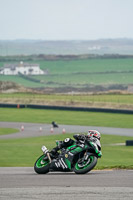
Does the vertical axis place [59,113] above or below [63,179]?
below

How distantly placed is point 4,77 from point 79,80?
973 inches

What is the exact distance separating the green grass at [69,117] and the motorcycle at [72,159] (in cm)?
3369

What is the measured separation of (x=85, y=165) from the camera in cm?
1504

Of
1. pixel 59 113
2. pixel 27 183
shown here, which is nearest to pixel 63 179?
pixel 27 183

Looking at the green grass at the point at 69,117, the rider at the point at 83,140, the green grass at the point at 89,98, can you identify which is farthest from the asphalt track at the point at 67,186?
the green grass at the point at 89,98

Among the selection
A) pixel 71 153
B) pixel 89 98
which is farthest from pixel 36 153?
pixel 89 98

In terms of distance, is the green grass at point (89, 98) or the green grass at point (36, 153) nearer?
the green grass at point (36, 153)

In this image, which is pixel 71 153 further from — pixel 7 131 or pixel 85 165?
pixel 7 131

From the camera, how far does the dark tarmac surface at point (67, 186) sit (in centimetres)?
1154

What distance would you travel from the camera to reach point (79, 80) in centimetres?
18875

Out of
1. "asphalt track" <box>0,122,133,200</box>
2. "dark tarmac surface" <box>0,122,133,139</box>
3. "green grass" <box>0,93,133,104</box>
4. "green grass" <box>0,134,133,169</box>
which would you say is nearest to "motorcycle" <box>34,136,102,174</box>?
"asphalt track" <box>0,122,133,200</box>

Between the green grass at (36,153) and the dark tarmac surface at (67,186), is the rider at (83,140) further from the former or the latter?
the green grass at (36,153)

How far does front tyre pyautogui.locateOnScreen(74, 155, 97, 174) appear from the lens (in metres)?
14.9

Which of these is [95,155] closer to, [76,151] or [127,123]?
[76,151]
